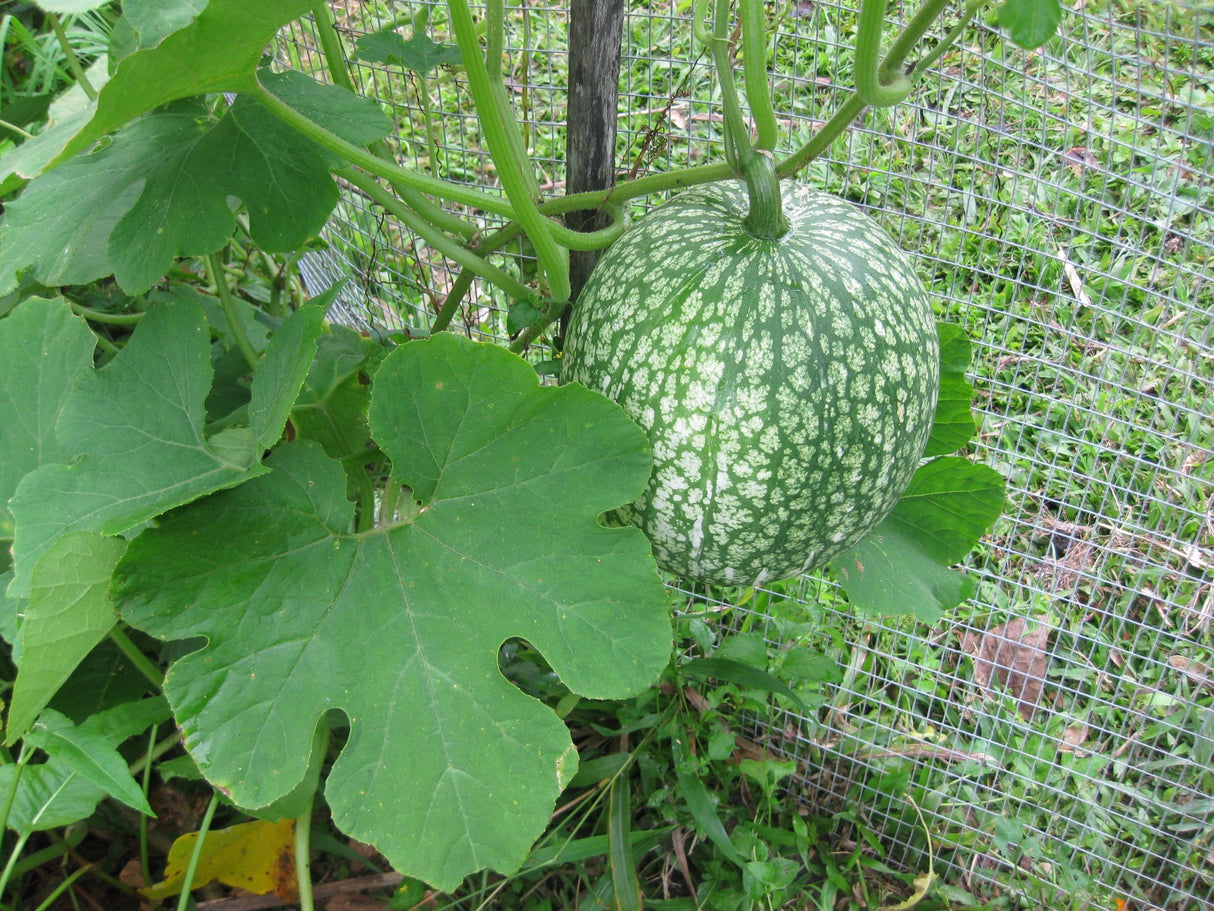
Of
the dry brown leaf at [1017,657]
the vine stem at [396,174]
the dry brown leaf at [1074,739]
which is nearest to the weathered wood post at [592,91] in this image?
the vine stem at [396,174]

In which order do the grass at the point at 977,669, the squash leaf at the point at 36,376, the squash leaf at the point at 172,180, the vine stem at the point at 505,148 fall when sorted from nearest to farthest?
the vine stem at the point at 505,148
the squash leaf at the point at 172,180
the squash leaf at the point at 36,376
the grass at the point at 977,669

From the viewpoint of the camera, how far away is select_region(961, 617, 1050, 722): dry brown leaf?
1.95 metres

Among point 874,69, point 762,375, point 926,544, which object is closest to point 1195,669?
point 926,544

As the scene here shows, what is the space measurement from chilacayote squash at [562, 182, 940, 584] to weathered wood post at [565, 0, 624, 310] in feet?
Answer: 0.67

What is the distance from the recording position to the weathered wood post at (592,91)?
3.99ft

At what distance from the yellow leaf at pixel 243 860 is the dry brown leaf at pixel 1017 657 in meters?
1.32

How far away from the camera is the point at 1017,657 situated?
2.01m

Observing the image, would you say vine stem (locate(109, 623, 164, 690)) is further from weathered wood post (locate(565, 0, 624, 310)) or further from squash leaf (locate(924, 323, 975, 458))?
squash leaf (locate(924, 323, 975, 458))

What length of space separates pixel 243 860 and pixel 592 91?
1.29 metres

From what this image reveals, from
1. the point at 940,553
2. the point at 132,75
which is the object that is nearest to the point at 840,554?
the point at 940,553

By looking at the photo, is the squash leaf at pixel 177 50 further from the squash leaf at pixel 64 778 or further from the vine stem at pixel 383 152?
the squash leaf at pixel 64 778

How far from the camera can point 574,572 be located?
105 centimetres

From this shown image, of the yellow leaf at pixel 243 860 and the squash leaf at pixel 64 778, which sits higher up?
the squash leaf at pixel 64 778

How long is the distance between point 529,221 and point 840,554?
64cm
